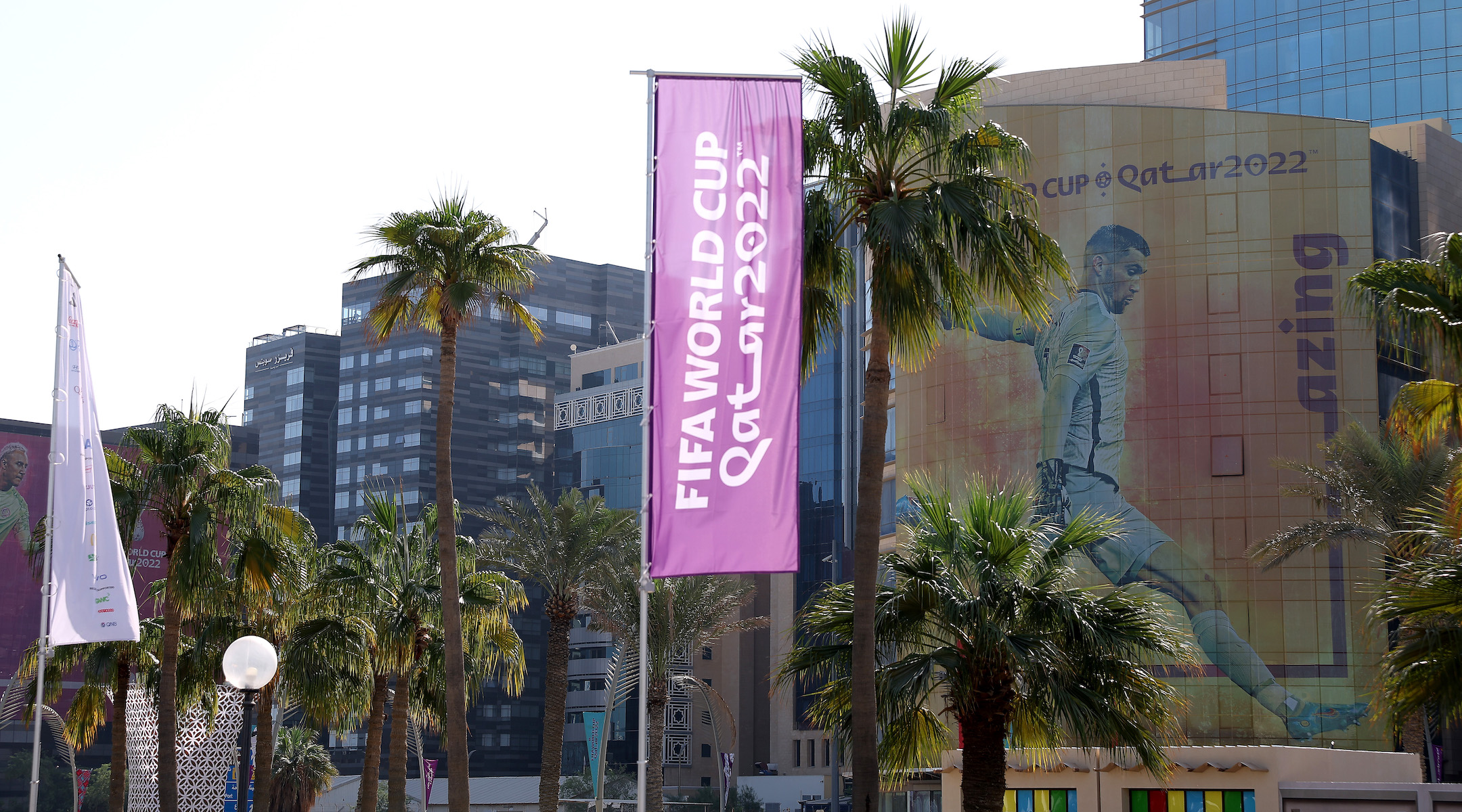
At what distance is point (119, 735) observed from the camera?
35625 millimetres

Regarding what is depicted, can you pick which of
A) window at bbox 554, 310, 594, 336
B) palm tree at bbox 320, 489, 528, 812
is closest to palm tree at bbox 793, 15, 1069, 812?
palm tree at bbox 320, 489, 528, 812

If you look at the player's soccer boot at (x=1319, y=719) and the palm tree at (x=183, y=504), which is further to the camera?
the player's soccer boot at (x=1319, y=719)

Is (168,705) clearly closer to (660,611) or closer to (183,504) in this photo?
(183,504)

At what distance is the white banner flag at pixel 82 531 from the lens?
22.6 metres

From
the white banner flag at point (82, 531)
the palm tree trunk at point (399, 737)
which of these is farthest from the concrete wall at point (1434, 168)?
the white banner flag at point (82, 531)

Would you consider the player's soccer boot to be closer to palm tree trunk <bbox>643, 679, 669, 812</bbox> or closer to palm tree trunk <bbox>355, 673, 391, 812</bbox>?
palm tree trunk <bbox>643, 679, 669, 812</bbox>

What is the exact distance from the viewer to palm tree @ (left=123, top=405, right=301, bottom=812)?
101ft

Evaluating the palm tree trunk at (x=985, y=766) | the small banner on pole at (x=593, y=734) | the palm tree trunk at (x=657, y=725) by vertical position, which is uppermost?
the palm tree trunk at (x=985, y=766)

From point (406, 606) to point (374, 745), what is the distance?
6451mm

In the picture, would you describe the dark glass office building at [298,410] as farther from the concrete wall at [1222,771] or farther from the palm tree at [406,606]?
the concrete wall at [1222,771]

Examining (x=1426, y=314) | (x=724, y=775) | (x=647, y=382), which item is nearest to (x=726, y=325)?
(x=647, y=382)

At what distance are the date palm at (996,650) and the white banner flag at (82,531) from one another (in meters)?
10.5

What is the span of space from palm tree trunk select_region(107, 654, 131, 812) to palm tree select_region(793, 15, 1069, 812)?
71.6ft

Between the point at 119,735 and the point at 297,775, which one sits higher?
the point at 119,735
